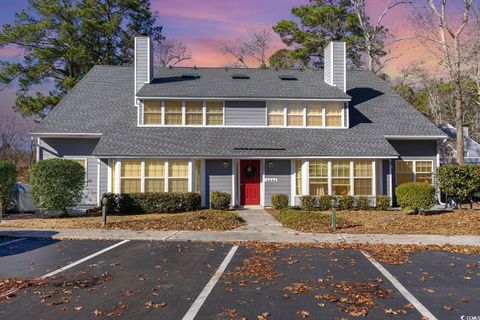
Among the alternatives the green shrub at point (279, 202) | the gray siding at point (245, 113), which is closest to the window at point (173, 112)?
the gray siding at point (245, 113)

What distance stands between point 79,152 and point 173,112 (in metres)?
5.23

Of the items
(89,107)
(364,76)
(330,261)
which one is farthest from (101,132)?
(364,76)

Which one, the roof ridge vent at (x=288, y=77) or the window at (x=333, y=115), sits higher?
the roof ridge vent at (x=288, y=77)

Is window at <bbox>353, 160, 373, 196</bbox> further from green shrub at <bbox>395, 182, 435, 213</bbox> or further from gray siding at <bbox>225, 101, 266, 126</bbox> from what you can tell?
gray siding at <bbox>225, 101, 266, 126</bbox>

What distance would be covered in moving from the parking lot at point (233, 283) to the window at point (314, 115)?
1253cm

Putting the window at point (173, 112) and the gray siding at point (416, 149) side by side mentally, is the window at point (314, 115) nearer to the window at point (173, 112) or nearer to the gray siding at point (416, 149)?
the gray siding at point (416, 149)

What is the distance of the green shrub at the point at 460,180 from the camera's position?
59.7 ft

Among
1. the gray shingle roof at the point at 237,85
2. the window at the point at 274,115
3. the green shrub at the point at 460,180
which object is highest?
the gray shingle roof at the point at 237,85

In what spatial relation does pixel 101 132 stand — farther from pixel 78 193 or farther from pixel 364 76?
pixel 364 76

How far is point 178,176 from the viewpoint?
2020 cm

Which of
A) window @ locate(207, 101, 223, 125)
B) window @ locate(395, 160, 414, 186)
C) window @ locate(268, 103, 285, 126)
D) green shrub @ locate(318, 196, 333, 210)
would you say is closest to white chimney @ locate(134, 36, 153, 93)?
window @ locate(207, 101, 223, 125)

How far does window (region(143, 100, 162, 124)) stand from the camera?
2192 cm

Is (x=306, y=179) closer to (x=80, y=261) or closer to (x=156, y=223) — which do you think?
(x=156, y=223)

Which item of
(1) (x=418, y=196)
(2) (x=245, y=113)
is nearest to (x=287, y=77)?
(2) (x=245, y=113)
